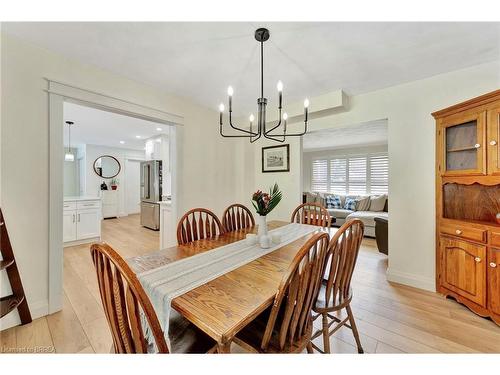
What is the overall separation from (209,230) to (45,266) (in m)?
1.43

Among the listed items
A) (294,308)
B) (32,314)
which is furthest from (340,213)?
(32,314)

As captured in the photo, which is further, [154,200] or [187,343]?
[154,200]

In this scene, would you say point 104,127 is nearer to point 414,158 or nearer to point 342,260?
point 342,260

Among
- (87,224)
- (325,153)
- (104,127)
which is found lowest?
(87,224)

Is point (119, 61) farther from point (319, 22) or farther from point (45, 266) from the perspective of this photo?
point (45, 266)

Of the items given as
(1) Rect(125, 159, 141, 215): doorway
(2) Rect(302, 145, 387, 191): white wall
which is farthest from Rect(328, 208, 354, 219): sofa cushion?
(1) Rect(125, 159, 141, 215): doorway

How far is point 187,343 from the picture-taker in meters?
0.98

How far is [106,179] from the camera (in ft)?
21.9

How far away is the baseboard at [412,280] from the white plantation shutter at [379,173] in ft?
12.4

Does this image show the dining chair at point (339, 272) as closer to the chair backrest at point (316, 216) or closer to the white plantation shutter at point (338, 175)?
the chair backrest at point (316, 216)

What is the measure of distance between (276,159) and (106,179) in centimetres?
582
